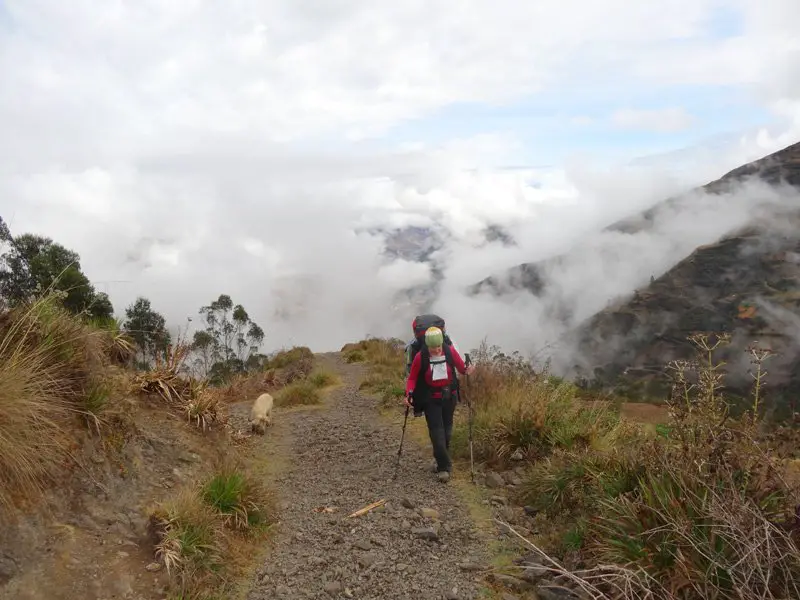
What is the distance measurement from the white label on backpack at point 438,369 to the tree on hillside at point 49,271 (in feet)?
13.7

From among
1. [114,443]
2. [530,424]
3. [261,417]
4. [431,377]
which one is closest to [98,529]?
[114,443]

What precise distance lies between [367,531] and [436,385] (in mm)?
2094

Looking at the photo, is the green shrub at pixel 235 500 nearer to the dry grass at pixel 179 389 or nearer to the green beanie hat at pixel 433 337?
the dry grass at pixel 179 389

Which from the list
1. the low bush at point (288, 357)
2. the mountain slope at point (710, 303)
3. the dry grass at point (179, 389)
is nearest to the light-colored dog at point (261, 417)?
the dry grass at point (179, 389)

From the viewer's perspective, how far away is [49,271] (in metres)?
9.22

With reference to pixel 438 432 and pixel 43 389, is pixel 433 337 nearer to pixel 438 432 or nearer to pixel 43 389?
pixel 438 432

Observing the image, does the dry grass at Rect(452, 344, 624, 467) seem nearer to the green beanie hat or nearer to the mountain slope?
the green beanie hat

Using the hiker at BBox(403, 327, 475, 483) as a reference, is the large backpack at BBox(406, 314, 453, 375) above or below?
above

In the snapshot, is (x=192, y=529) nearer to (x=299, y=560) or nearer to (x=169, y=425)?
(x=299, y=560)

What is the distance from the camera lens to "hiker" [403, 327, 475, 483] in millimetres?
6883

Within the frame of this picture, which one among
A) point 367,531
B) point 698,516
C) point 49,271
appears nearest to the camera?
point 698,516

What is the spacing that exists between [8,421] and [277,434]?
5.86 m

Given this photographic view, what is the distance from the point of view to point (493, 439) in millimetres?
7352

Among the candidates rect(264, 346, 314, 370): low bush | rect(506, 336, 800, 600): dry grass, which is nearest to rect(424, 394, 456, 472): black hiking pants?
rect(506, 336, 800, 600): dry grass
